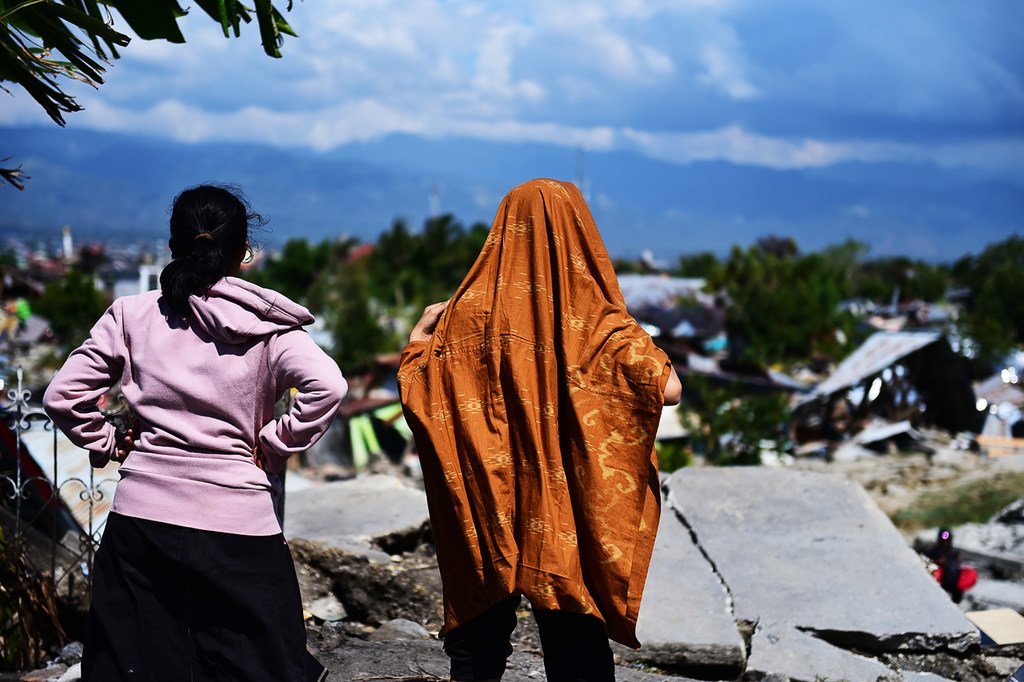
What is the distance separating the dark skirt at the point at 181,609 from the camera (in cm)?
203

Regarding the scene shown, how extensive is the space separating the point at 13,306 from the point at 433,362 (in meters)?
24.1

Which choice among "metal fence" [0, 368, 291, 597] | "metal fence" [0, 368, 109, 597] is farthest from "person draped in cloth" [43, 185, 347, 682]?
"metal fence" [0, 368, 109, 597]

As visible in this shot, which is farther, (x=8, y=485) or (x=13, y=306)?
(x=13, y=306)

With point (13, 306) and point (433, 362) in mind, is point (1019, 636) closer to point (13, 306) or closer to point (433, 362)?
point (433, 362)

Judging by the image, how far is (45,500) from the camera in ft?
12.7

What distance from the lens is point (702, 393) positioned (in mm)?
11664

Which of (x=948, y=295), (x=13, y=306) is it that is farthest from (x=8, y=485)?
(x=948, y=295)

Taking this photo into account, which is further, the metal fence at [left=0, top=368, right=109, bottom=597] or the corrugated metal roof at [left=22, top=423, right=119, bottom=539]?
the corrugated metal roof at [left=22, top=423, right=119, bottom=539]

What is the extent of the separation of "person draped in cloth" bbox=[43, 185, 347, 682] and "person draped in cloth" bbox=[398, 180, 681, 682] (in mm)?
313

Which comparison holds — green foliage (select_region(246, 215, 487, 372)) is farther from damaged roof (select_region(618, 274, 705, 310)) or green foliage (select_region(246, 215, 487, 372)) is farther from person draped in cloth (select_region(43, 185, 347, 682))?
person draped in cloth (select_region(43, 185, 347, 682))

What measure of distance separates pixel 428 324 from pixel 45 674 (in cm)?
184

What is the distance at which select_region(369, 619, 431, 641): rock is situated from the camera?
3363 mm

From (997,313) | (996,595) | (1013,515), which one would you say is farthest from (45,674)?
(997,313)

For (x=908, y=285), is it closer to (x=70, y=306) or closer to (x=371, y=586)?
(x=70, y=306)
